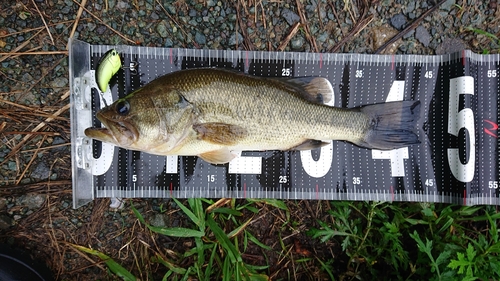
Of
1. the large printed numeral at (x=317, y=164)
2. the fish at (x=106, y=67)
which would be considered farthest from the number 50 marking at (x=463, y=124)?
the fish at (x=106, y=67)

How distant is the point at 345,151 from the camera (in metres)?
4.00

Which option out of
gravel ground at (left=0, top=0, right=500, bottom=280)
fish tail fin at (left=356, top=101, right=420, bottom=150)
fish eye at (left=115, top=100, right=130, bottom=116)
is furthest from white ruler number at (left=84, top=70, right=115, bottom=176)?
fish tail fin at (left=356, top=101, right=420, bottom=150)

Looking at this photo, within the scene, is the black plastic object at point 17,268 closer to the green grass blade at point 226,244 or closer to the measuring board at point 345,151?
the measuring board at point 345,151

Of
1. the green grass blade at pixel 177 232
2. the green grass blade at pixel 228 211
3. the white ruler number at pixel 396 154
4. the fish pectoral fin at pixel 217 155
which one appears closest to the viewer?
the fish pectoral fin at pixel 217 155

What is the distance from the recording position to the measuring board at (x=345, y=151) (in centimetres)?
388

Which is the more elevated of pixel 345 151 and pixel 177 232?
pixel 345 151

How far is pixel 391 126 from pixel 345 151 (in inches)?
21.9

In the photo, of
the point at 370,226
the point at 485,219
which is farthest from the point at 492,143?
the point at 370,226

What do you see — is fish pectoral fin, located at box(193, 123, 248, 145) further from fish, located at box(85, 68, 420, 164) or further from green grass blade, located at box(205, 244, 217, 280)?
green grass blade, located at box(205, 244, 217, 280)


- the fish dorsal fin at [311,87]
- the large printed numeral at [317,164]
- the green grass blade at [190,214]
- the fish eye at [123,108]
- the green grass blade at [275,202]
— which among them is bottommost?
the green grass blade at [190,214]

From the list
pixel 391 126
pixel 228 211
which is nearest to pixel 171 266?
pixel 228 211

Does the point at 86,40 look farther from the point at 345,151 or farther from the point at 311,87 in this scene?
the point at 345,151

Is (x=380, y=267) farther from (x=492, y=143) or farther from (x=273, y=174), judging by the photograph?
(x=492, y=143)

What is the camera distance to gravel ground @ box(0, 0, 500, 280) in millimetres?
3906
